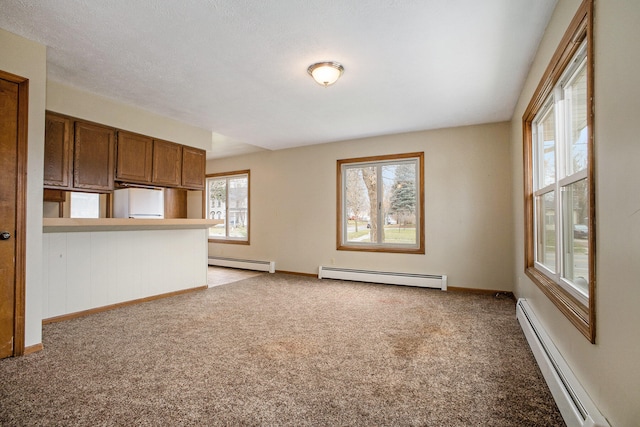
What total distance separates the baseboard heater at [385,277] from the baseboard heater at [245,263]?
1.14m

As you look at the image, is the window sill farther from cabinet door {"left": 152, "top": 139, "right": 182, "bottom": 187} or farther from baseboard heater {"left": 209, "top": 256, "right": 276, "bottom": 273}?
cabinet door {"left": 152, "top": 139, "right": 182, "bottom": 187}

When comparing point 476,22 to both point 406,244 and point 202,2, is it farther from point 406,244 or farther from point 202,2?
point 406,244

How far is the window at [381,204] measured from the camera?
5270mm

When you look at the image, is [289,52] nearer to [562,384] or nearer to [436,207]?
[562,384]

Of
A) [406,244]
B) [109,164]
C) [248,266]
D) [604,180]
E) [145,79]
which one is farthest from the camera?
[248,266]

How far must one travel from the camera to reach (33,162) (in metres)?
2.63

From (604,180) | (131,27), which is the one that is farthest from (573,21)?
(131,27)

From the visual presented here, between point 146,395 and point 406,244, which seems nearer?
point 146,395

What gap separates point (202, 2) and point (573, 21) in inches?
87.2

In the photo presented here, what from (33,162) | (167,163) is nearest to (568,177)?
(33,162)

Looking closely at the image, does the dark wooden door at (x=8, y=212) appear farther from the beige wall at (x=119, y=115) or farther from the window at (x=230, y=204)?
the window at (x=230, y=204)

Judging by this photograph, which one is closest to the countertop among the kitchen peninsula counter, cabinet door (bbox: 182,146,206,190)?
the kitchen peninsula counter

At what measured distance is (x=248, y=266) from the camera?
265 inches

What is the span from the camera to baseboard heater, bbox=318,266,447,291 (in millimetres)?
4926
